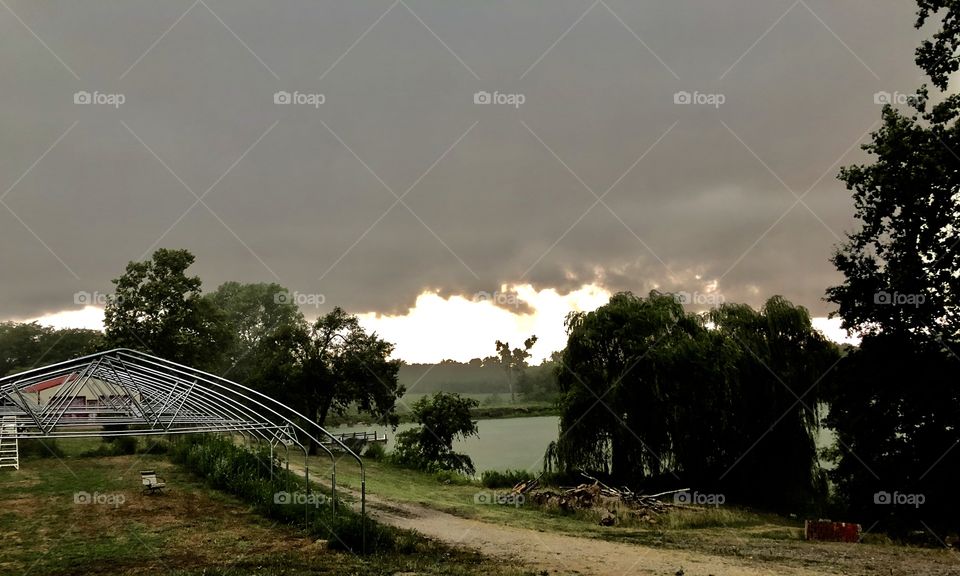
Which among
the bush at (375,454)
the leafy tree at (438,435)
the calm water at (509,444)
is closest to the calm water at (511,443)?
the calm water at (509,444)

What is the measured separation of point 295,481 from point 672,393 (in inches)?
557

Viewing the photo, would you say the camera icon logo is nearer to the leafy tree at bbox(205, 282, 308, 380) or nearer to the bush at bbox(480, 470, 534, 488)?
the bush at bbox(480, 470, 534, 488)

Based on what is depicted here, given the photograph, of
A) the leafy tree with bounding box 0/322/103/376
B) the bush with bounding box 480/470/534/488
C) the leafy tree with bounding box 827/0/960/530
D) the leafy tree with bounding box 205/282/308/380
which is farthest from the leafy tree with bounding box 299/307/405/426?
the leafy tree with bounding box 0/322/103/376

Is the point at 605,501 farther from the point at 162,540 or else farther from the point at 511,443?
the point at 511,443

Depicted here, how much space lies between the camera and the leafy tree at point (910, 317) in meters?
17.0

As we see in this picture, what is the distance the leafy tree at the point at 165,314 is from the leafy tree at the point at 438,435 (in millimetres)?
15084

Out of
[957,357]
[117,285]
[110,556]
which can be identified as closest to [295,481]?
[110,556]

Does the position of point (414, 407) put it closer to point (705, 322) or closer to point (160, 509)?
point (705, 322)

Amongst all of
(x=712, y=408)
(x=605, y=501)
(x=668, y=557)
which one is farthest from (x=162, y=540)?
(x=712, y=408)

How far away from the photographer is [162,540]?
13547 mm

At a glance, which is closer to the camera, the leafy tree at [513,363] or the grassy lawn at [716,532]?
the grassy lawn at [716,532]

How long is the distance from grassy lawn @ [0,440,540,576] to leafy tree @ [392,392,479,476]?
621 inches

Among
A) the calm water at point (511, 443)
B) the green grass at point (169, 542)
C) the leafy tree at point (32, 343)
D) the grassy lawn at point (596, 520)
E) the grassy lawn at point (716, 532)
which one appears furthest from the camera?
the leafy tree at point (32, 343)

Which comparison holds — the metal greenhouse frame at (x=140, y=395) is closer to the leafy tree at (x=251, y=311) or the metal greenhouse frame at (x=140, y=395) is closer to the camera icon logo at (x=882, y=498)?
the camera icon logo at (x=882, y=498)
